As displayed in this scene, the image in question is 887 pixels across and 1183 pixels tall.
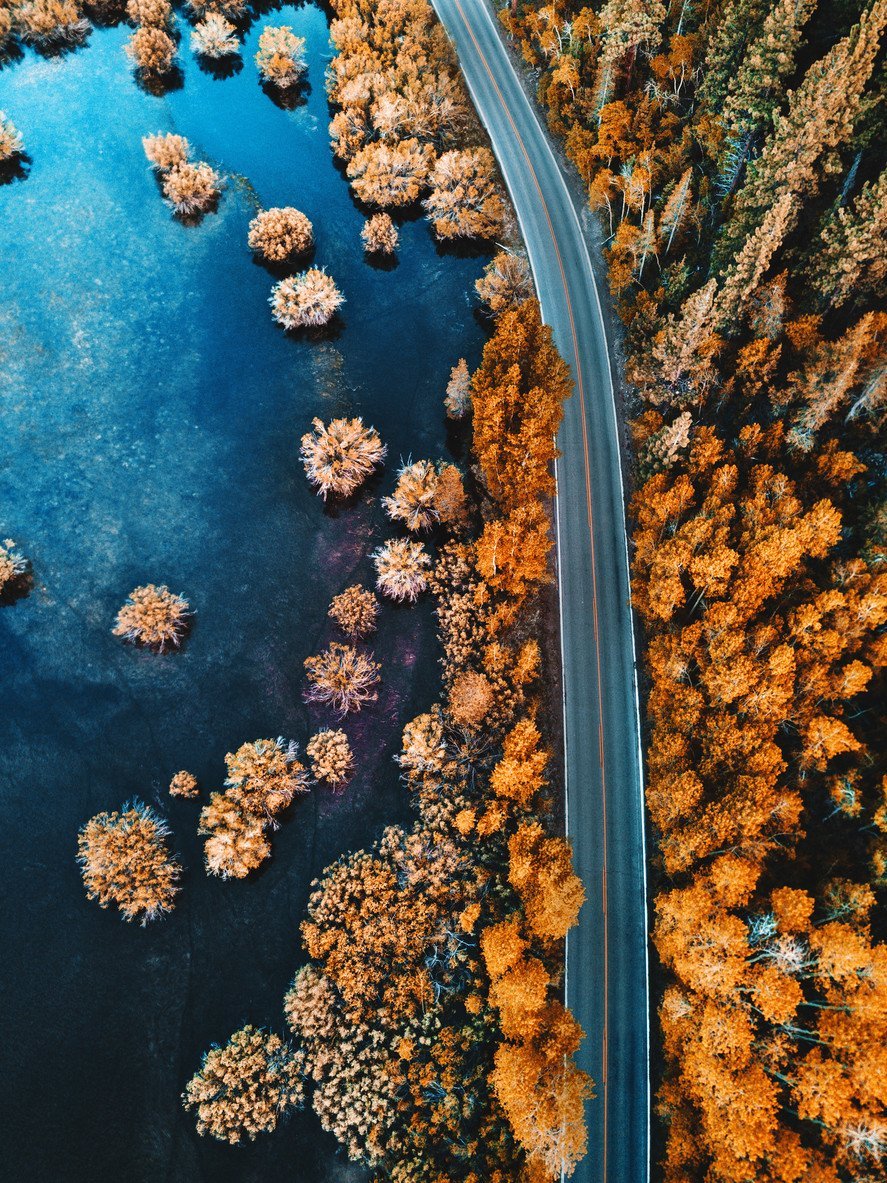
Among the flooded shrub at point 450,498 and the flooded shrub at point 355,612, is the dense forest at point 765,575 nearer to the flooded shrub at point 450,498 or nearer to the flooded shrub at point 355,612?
the flooded shrub at point 450,498

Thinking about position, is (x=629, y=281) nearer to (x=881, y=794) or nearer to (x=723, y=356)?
(x=723, y=356)

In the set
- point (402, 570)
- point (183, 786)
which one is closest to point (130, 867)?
point (183, 786)

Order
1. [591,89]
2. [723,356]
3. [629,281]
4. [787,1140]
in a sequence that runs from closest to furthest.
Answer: [787,1140], [723,356], [629,281], [591,89]

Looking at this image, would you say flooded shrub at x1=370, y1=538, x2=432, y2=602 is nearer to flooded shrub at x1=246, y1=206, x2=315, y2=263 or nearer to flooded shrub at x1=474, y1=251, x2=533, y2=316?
flooded shrub at x1=474, y1=251, x2=533, y2=316

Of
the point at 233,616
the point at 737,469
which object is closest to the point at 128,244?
the point at 233,616

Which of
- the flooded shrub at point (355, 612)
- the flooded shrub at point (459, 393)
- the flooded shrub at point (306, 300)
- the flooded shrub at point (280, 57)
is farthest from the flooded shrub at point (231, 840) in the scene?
the flooded shrub at point (280, 57)

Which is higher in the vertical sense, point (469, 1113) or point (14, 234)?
point (14, 234)

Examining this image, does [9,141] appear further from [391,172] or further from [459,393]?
[459,393]
